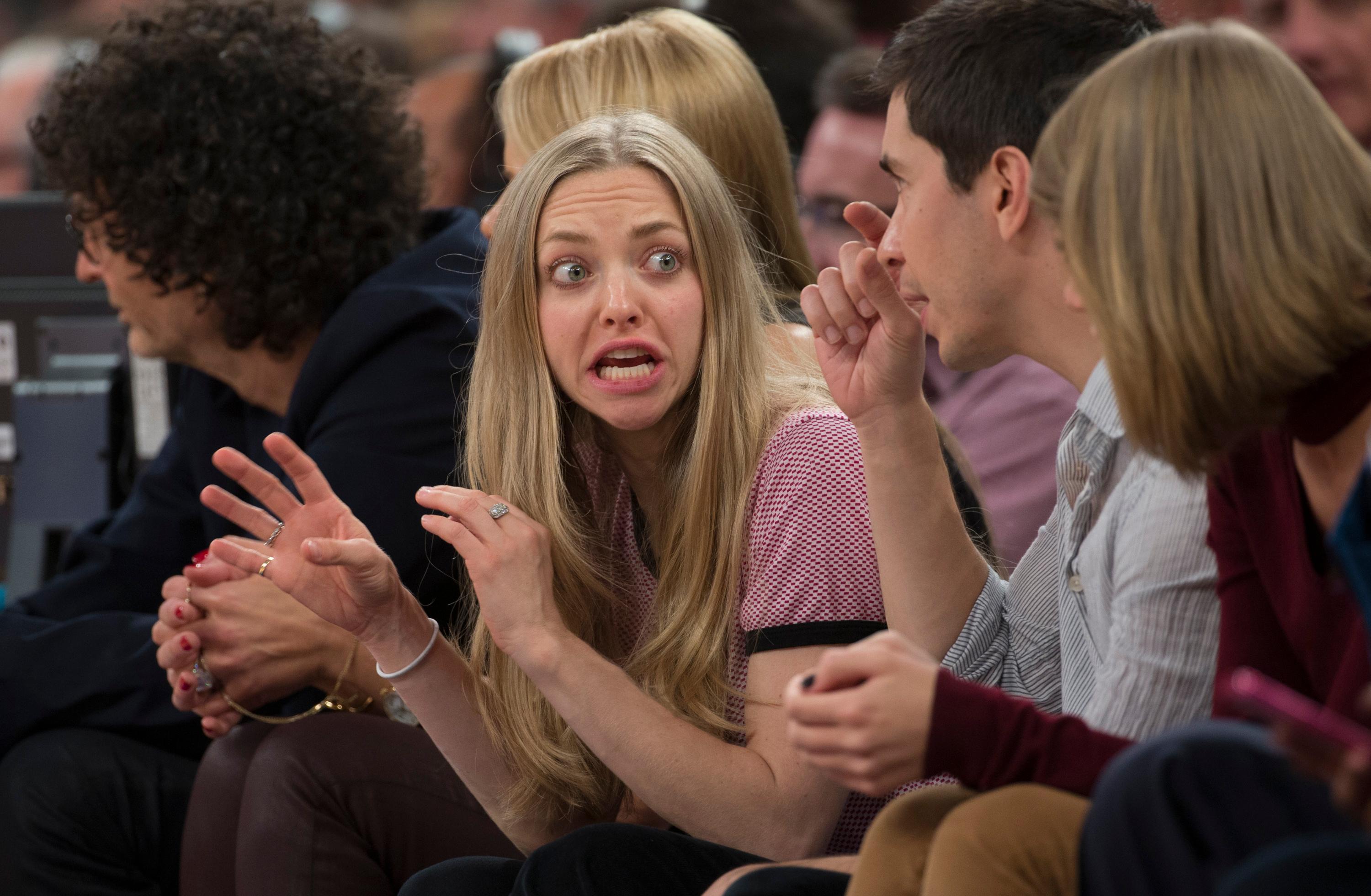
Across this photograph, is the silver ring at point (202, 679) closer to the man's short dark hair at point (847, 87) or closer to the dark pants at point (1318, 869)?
the dark pants at point (1318, 869)

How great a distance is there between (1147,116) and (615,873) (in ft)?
2.62

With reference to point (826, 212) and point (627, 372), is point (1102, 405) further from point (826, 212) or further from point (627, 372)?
point (826, 212)

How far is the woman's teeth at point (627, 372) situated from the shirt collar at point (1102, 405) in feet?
1.51

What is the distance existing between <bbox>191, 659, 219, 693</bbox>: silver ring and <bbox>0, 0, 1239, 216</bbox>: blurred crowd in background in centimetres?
109

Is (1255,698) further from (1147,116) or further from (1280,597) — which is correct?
(1147,116)

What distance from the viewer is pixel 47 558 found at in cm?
265

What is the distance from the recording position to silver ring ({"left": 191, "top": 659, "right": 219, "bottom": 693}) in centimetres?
190

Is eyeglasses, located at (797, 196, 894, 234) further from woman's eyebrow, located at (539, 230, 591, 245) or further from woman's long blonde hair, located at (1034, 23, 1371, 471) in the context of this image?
woman's long blonde hair, located at (1034, 23, 1371, 471)

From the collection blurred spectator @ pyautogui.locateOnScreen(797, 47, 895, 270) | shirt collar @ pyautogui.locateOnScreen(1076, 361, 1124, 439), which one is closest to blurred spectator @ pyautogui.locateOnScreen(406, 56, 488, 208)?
A: blurred spectator @ pyautogui.locateOnScreen(797, 47, 895, 270)

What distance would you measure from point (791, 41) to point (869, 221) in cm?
258

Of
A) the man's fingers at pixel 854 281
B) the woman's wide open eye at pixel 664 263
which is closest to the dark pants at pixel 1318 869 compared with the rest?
the man's fingers at pixel 854 281

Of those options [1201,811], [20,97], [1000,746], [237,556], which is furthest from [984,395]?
[20,97]

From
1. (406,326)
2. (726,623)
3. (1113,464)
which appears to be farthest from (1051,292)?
(406,326)

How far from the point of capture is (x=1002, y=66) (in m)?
1.48
